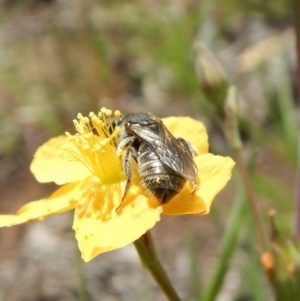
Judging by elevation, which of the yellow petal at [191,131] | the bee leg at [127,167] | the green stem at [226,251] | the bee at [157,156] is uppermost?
the bee at [157,156]

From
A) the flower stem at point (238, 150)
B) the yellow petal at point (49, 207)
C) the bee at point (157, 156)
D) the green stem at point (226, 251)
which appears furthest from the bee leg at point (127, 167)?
the green stem at point (226, 251)

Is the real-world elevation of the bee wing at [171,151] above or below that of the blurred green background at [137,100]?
above

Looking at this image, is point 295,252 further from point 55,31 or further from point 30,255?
point 55,31

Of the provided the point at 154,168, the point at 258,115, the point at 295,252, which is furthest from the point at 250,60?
the point at 154,168

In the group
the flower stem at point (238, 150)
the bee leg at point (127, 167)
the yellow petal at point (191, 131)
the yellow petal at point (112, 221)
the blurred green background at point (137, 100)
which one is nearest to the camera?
the yellow petal at point (112, 221)

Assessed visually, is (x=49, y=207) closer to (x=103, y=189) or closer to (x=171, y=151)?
(x=103, y=189)

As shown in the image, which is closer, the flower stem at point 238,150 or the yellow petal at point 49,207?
the yellow petal at point 49,207

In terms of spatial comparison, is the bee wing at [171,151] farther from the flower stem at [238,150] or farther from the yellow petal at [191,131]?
the flower stem at [238,150]

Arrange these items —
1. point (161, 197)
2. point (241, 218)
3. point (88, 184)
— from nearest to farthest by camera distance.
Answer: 1. point (161, 197)
2. point (88, 184)
3. point (241, 218)

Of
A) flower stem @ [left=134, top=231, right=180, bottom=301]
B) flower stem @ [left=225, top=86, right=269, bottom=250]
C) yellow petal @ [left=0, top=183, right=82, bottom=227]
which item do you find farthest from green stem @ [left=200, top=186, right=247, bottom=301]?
yellow petal @ [left=0, top=183, right=82, bottom=227]
